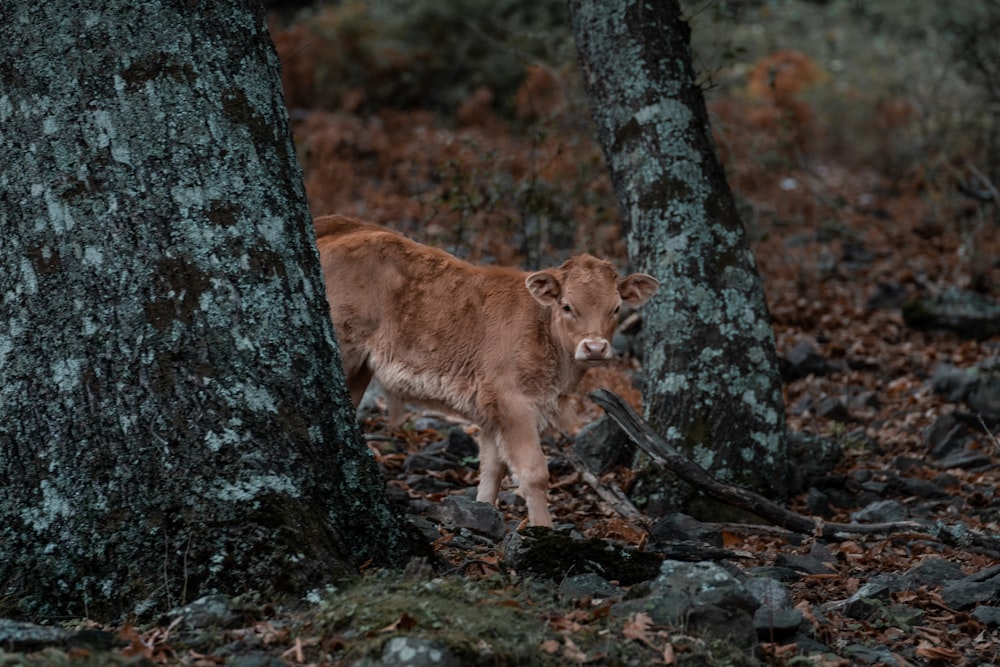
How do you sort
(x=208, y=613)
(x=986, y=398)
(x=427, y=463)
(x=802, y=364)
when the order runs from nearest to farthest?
(x=208, y=613) → (x=427, y=463) → (x=986, y=398) → (x=802, y=364)

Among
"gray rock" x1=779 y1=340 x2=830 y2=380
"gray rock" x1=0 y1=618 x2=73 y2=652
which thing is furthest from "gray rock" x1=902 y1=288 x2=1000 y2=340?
"gray rock" x1=0 y1=618 x2=73 y2=652

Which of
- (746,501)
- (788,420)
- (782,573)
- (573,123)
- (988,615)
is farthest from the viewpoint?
(573,123)

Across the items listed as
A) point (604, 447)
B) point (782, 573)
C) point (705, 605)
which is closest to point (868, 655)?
point (705, 605)

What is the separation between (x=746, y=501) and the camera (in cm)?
761

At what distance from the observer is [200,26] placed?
5.26 m

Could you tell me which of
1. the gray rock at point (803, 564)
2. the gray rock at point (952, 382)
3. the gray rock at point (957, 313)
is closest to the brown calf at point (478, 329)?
the gray rock at point (803, 564)

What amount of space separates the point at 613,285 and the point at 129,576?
4.38 m

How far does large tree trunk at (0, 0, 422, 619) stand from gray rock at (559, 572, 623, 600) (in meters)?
1.04

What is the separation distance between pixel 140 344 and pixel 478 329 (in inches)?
152

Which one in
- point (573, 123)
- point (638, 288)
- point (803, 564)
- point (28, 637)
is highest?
point (573, 123)

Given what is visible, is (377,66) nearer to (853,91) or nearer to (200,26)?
(853,91)

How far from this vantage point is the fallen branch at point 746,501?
739cm

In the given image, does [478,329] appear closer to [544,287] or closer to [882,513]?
[544,287]

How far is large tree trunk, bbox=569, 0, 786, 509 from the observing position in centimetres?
843
